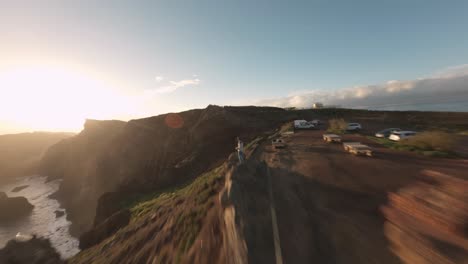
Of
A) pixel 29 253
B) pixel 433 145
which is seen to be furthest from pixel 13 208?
pixel 433 145

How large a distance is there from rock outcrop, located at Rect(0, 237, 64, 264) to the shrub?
143 ft

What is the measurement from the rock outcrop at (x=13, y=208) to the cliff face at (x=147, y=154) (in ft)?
25.9

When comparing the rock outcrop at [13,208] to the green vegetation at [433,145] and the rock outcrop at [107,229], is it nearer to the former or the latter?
the rock outcrop at [107,229]

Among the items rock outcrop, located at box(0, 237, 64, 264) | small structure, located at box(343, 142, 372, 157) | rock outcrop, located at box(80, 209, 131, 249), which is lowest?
rock outcrop, located at box(0, 237, 64, 264)

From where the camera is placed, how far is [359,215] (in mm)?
7348

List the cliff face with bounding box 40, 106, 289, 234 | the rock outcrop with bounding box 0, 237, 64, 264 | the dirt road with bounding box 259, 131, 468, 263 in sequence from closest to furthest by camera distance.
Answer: the dirt road with bounding box 259, 131, 468, 263 < the rock outcrop with bounding box 0, 237, 64, 264 < the cliff face with bounding box 40, 106, 289, 234

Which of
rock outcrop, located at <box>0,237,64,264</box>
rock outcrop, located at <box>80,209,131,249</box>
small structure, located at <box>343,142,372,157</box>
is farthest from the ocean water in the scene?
small structure, located at <box>343,142,372,157</box>

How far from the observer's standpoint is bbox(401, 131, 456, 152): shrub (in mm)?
13854

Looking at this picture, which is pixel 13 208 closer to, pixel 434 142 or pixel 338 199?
pixel 338 199

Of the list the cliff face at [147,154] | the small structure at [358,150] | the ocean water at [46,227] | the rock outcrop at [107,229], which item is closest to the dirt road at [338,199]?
the small structure at [358,150]

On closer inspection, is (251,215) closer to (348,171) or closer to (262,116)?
(348,171)

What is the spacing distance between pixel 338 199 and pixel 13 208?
80280mm

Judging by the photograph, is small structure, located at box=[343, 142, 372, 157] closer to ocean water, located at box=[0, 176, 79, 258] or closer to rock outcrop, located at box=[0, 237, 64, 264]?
rock outcrop, located at box=[0, 237, 64, 264]

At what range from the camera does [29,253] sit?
26.8m
